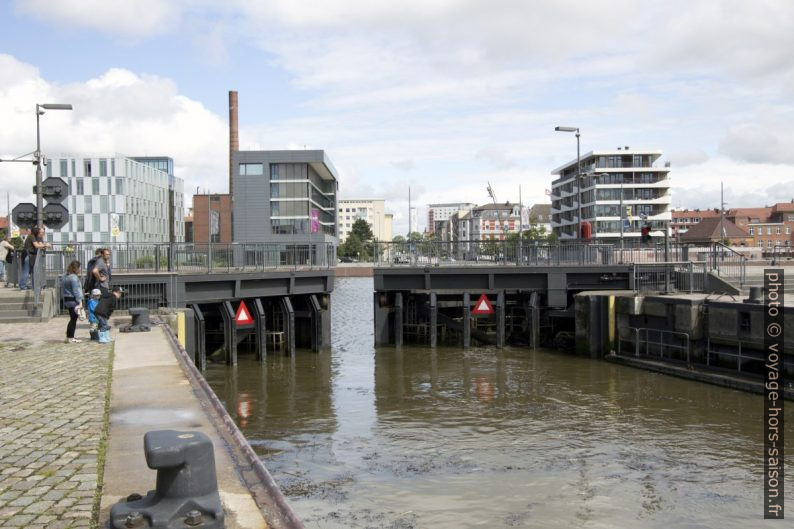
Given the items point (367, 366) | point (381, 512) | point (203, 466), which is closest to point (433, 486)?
point (381, 512)

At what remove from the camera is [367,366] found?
82.9 ft

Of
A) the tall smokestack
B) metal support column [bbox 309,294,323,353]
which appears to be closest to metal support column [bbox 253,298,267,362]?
metal support column [bbox 309,294,323,353]

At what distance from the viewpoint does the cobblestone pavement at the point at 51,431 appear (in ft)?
18.5

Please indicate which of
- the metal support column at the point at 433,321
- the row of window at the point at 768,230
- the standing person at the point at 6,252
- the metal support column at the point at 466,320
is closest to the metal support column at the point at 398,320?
the metal support column at the point at 433,321

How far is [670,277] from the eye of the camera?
26766 mm

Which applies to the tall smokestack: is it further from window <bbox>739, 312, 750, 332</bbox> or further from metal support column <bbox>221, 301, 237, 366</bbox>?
window <bbox>739, 312, 750, 332</bbox>

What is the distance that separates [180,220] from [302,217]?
176ft

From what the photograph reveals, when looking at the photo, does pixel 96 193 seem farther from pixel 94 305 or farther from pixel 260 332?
pixel 94 305

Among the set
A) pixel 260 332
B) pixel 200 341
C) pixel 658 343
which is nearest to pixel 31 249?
pixel 200 341

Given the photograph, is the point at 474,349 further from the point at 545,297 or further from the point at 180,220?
the point at 180,220

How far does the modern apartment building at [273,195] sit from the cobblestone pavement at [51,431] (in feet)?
Answer: 241

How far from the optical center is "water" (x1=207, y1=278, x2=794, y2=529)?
1054 centimetres

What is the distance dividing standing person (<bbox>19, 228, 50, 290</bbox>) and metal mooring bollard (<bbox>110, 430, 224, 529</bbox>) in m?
15.1

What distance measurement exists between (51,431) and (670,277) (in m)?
23.3
